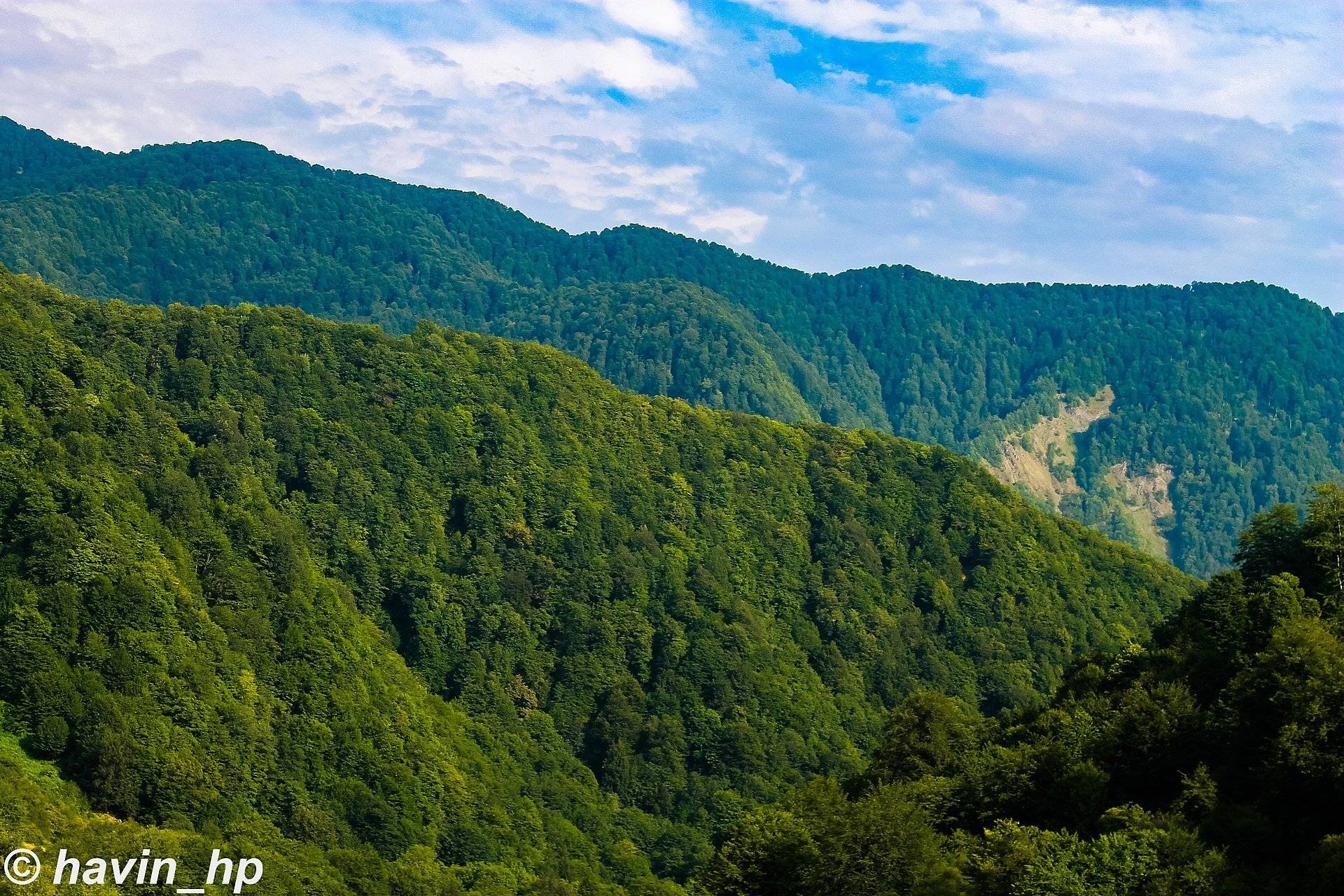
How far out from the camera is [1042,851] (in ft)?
209

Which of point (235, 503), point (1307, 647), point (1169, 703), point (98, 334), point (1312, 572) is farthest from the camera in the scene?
point (98, 334)

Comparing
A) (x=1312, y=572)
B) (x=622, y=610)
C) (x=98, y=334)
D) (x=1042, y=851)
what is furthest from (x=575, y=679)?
(x=1042, y=851)

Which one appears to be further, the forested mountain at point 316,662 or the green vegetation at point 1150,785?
the forested mountain at point 316,662

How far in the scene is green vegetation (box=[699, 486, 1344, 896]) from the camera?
203 ft

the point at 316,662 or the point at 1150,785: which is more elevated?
the point at 1150,785

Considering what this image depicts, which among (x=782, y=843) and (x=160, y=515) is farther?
(x=160, y=515)

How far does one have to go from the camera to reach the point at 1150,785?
7456 cm

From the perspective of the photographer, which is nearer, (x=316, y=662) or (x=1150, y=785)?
(x=1150, y=785)

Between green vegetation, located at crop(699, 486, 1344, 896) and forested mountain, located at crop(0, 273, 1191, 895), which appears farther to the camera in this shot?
forested mountain, located at crop(0, 273, 1191, 895)

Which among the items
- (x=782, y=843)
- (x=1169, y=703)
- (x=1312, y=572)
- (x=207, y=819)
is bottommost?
(x=207, y=819)

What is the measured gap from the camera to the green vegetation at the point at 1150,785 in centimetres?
6175

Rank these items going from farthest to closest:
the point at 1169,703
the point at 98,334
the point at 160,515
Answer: the point at 98,334 → the point at 160,515 → the point at 1169,703

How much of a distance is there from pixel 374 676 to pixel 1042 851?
10290 cm

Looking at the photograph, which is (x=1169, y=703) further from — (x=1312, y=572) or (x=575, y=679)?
(x=575, y=679)
